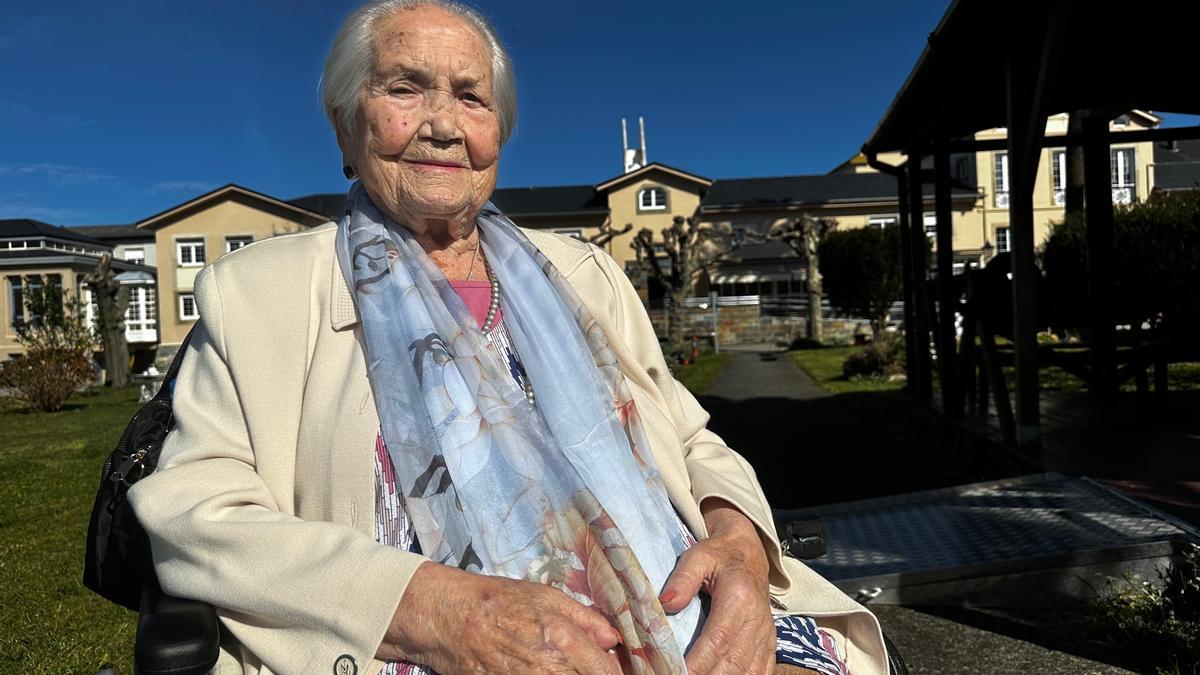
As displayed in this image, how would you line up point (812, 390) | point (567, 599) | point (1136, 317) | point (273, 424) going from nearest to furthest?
1. point (567, 599)
2. point (273, 424)
3. point (1136, 317)
4. point (812, 390)

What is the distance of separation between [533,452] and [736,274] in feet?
135

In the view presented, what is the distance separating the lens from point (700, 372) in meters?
19.6

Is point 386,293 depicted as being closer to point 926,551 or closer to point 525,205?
point 926,551

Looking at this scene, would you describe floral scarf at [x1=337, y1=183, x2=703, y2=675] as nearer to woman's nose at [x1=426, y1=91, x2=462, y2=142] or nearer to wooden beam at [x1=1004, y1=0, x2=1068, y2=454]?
woman's nose at [x1=426, y1=91, x2=462, y2=142]

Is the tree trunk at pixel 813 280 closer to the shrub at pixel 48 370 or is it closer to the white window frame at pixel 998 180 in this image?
the white window frame at pixel 998 180

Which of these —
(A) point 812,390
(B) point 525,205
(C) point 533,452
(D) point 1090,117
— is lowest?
(A) point 812,390

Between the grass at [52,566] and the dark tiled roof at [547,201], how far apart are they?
31.6 metres

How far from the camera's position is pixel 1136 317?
8.74m

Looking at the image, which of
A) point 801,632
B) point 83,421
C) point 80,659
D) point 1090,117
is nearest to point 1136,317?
point 1090,117

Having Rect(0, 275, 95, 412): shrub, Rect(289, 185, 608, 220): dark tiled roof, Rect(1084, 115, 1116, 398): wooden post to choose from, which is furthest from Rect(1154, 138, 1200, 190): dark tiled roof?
Rect(0, 275, 95, 412): shrub

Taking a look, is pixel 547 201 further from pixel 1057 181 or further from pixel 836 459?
pixel 836 459

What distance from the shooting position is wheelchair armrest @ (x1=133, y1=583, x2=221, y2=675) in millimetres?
1444

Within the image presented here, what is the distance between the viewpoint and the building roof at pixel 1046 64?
232 inches

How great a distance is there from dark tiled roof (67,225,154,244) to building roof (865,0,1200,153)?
53492 mm
